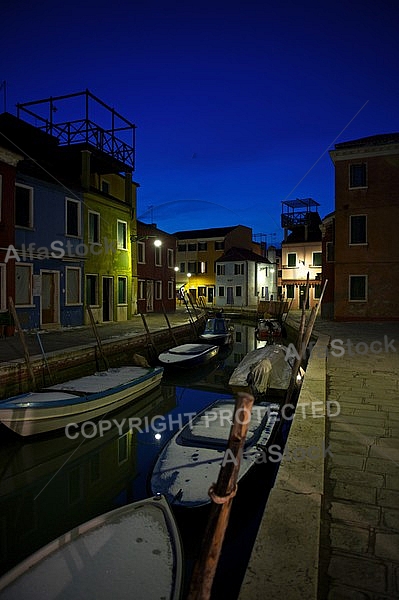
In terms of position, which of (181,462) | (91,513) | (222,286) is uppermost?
(222,286)

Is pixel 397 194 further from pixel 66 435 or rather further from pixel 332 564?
pixel 332 564

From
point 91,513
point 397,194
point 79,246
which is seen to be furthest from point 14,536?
point 397,194

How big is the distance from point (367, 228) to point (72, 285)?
1566 cm

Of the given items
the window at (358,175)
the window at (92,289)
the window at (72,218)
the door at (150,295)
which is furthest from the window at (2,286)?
the window at (358,175)

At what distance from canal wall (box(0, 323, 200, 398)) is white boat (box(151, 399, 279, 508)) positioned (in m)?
4.93

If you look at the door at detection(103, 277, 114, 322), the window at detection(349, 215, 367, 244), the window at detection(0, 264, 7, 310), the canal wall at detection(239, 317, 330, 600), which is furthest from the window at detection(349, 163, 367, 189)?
the canal wall at detection(239, 317, 330, 600)

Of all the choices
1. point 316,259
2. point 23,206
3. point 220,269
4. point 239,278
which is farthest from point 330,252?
point 220,269

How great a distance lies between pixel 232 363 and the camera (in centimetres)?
1772

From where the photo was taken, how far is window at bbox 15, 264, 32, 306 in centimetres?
1532

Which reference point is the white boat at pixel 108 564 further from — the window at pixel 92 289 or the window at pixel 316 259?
the window at pixel 316 259

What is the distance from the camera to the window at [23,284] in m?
15.3

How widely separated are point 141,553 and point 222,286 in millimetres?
41571

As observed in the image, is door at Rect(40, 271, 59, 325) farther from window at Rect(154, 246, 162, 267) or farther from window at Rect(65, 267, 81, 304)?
window at Rect(154, 246, 162, 267)

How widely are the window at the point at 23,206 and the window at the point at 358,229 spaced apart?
16255 mm
